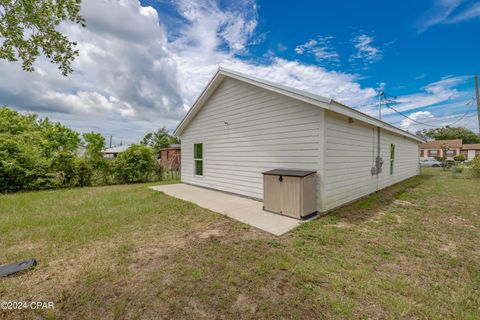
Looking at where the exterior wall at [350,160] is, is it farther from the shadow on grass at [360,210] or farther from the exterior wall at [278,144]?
the shadow on grass at [360,210]

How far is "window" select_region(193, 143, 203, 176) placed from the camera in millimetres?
9047

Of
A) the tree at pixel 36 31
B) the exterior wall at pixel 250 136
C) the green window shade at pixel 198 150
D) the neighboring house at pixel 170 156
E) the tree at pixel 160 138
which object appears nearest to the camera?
the tree at pixel 36 31

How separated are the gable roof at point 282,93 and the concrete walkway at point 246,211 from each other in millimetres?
2708

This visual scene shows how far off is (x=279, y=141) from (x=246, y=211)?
2.16 meters

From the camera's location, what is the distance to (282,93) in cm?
508

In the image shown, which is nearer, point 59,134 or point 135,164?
point 135,164

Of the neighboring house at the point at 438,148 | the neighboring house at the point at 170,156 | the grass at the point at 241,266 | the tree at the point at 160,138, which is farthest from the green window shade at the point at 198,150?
the neighboring house at the point at 438,148

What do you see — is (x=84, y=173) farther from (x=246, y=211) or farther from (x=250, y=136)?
(x=246, y=211)

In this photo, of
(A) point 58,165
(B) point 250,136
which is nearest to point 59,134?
(A) point 58,165

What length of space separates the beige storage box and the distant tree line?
28.8 feet

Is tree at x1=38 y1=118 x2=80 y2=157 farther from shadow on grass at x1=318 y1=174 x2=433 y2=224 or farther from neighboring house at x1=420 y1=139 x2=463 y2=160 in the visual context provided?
neighboring house at x1=420 y1=139 x2=463 y2=160

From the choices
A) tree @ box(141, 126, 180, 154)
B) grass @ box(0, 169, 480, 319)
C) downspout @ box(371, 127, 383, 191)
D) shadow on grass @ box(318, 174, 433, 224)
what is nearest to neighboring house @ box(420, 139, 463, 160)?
downspout @ box(371, 127, 383, 191)

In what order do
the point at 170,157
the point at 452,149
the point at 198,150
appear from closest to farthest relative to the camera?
the point at 198,150 → the point at 170,157 → the point at 452,149

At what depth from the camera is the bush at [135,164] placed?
428 inches
